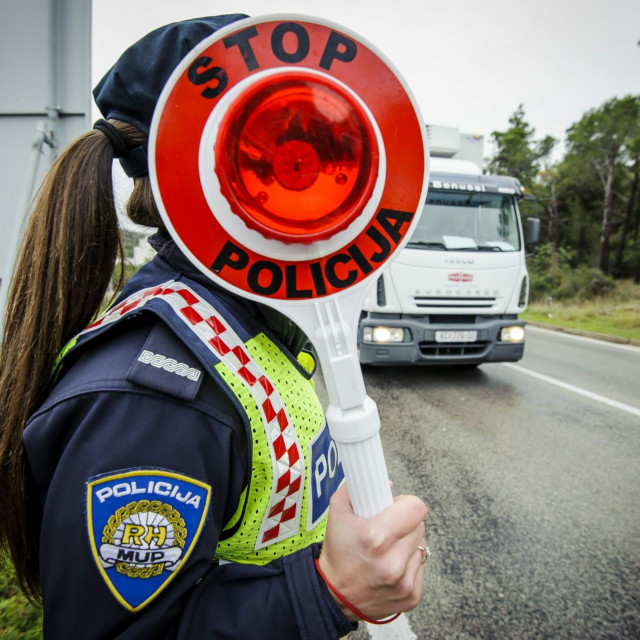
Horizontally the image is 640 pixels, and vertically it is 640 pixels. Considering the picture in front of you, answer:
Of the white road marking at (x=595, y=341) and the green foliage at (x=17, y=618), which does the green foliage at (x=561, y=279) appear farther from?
the green foliage at (x=17, y=618)

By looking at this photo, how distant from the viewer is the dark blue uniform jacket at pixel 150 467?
534 mm

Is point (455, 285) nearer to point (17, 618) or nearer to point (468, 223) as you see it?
point (468, 223)

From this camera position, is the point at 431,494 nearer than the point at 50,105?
No

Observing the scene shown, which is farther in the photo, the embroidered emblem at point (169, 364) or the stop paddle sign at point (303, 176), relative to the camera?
the embroidered emblem at point (169, 364)

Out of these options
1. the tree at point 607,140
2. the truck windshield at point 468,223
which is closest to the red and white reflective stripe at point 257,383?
the truck windshield at point 468,223

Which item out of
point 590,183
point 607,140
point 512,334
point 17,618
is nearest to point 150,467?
point 17,618

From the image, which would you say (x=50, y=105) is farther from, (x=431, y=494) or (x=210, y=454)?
(x=431, y=494)

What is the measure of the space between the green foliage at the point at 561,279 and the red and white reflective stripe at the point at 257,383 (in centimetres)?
1865

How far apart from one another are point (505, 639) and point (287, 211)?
212cm

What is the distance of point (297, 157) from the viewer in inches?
18.1

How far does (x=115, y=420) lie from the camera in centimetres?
54

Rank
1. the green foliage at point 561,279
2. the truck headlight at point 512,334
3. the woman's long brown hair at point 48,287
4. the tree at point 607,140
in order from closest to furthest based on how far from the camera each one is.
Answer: the woman's long brown hair at point 48,287
the truck headlight at point 512,334
the green foliage at point 561,279
the tree at point 607,140

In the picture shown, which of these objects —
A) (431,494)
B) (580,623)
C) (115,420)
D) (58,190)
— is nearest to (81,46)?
(58,190)

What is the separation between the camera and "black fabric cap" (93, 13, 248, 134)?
0.71 meters
